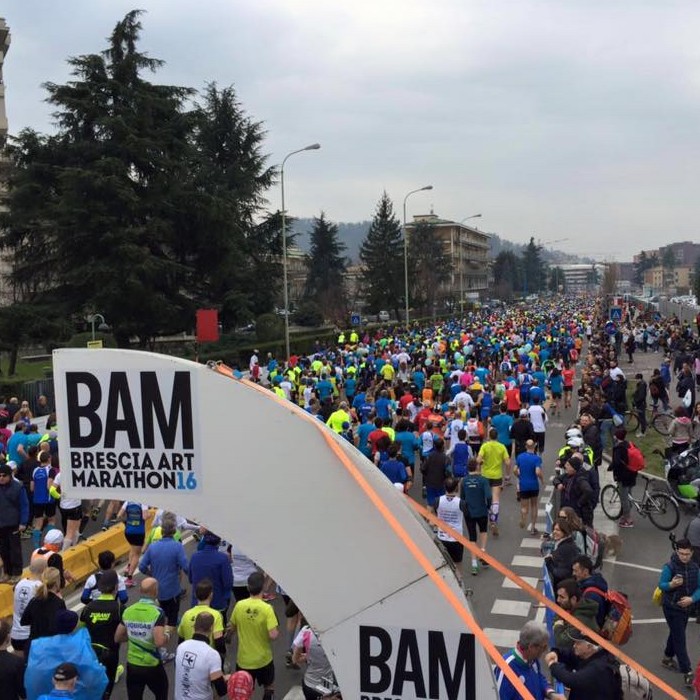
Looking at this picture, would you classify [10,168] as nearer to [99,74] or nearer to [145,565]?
[99,74]

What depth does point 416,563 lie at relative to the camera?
2803 millimetres

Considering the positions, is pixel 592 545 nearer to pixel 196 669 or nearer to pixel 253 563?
pixel 253 563

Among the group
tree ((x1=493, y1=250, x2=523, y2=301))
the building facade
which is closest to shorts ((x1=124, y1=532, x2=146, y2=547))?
the building facade

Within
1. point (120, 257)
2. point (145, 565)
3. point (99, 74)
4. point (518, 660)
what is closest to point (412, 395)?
point (145, 565)

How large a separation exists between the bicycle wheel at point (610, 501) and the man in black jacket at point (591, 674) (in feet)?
22.1

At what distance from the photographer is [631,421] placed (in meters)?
18.2

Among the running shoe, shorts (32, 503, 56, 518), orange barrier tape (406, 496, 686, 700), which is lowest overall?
the running shoe

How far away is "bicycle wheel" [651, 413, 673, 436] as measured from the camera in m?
17.2

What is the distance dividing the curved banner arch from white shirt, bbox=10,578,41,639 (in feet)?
10.8

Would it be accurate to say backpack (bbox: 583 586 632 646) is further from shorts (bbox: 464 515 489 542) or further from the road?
shorts (bbox: 464 515 489 542)

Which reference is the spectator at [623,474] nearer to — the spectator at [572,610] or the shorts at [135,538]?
the spectator at [572,610]

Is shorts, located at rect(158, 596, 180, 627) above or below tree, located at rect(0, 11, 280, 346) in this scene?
below

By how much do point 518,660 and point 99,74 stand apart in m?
34.9

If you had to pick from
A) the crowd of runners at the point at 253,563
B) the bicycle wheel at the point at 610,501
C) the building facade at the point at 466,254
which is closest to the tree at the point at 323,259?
the building facade at the point at 466,254
